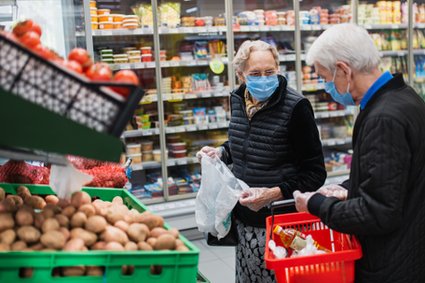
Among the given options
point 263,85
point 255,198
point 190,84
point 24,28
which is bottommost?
point 255,198

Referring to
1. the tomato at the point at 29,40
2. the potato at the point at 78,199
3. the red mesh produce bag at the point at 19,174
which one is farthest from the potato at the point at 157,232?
the red mesh produce bag at the point at 19,174

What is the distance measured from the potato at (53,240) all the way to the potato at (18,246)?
0.14ft

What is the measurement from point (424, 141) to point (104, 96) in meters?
1.06

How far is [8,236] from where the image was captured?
1180 mm

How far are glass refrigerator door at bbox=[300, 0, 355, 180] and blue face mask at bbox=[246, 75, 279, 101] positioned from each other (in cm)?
339

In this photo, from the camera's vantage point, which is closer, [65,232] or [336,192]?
[65,232]

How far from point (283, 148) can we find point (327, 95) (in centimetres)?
391

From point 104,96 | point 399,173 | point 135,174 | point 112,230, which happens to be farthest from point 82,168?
point 135,174

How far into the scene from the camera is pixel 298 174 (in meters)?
2.26

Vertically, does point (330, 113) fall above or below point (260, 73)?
below

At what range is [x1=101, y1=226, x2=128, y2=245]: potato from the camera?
47.7 inches

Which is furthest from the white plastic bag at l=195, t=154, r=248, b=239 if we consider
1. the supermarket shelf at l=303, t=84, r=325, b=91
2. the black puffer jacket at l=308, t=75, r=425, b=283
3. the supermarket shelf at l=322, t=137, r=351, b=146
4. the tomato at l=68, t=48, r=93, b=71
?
the supermarket shelf at l=322, t=137, r=351, b=146

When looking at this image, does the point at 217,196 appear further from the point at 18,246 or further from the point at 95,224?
the point at 18,246

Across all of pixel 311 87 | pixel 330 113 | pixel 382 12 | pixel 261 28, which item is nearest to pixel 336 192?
pixel 261 28
